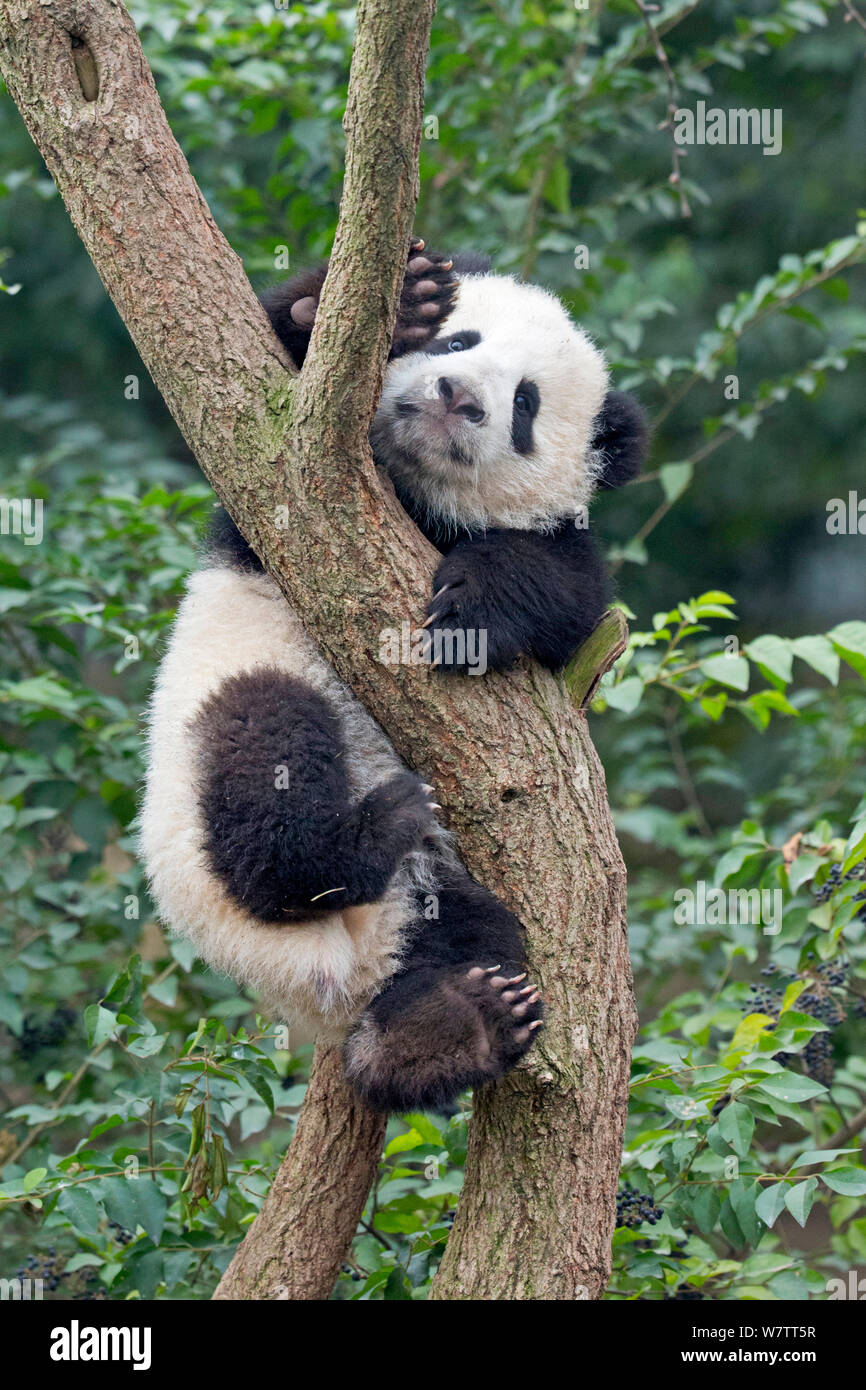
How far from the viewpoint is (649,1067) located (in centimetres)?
348

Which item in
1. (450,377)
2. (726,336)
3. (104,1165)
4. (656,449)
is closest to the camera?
(104,1165)

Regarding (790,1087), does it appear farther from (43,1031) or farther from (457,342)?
(43,1031)

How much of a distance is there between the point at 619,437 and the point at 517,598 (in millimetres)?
1099

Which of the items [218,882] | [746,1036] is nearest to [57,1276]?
[218,882]

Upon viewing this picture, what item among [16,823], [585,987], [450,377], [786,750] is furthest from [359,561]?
[786,750]

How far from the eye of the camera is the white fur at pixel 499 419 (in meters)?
3.40

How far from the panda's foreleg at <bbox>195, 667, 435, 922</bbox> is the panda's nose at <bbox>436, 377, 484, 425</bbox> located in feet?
3.04

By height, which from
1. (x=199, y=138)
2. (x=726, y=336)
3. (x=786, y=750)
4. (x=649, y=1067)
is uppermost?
(x=199, y=138)

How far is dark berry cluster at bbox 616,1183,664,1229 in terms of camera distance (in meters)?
3.21

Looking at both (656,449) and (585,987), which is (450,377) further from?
(656,449)

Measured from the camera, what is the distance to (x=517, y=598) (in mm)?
2998

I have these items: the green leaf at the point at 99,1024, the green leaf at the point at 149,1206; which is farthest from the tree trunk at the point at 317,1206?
the green leaf at the point at 99,1024

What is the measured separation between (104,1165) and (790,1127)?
387cm

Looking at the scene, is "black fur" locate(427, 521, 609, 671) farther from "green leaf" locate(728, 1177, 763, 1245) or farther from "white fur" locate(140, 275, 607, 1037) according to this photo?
"green leaf" locate(728, 1177, 763, 1245)
